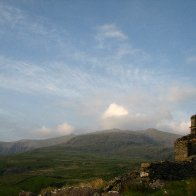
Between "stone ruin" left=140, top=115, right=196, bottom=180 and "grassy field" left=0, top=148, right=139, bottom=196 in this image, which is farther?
"grassy field" left=0, top=148, right=139, bottom=196

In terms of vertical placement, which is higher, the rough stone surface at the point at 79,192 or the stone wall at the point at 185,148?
the stone wall at the point at 185,148

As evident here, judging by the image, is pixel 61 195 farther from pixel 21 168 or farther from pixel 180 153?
pixel 21 168

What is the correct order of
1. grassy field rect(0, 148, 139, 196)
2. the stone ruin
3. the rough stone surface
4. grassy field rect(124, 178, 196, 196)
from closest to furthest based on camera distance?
grassy field rect(124, 178, 196, 196) → the rough stone surface → the stone ruin → grassy field rect(0, 148, 139, 196)

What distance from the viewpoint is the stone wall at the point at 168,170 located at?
69.4ft

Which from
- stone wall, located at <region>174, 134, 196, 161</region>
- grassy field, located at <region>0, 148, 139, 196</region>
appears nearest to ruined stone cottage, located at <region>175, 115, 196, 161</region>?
stone wall, located at <region>174, 134, 196, 161</region>

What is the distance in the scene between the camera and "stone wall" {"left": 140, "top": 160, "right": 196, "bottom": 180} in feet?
69.4

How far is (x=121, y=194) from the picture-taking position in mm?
16203

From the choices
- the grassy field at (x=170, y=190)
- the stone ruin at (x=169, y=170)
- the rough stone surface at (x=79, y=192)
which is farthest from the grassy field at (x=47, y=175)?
the grassy field at (x=170, y=190)

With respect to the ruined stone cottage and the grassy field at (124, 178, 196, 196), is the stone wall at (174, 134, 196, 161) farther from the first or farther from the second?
the grassy field at (124, 178, 196, 196)

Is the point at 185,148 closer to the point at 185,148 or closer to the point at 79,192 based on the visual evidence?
the point at 185,148

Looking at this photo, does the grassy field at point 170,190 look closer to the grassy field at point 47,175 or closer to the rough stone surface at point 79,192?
the rough stone surface at point 79,192

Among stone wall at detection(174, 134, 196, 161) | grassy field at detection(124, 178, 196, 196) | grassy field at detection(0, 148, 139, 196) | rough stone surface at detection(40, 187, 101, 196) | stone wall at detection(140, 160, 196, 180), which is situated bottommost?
grassy field at detection(0, 148, 139, 196)

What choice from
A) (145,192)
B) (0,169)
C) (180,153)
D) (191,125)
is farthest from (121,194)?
(0,169)

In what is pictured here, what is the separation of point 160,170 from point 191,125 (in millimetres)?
17245
